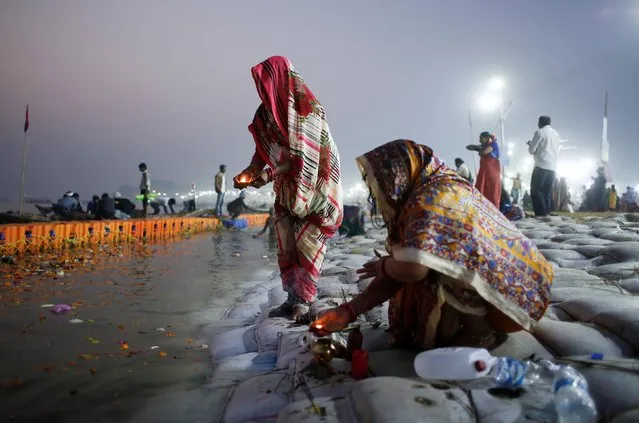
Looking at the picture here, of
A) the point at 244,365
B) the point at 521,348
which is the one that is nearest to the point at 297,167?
the point at 244,365

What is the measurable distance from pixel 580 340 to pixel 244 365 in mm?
1466

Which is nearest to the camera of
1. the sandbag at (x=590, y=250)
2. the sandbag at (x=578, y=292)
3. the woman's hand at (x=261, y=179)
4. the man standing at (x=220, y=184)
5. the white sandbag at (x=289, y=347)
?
the white sandbag at (x=289, y=347)

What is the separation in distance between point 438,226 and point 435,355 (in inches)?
17.4

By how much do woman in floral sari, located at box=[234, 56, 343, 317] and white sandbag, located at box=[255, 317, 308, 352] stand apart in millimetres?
128

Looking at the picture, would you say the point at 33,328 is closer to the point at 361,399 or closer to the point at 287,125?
the point at 287,125

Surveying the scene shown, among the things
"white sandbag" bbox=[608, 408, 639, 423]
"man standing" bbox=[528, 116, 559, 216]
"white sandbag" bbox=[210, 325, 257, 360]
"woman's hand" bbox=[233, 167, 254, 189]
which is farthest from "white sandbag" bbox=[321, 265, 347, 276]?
"man standing" bbox=[528, 116, 559, 216]

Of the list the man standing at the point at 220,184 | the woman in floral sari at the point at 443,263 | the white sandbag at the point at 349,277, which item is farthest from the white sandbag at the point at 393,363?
the man standing at the point at 220,184

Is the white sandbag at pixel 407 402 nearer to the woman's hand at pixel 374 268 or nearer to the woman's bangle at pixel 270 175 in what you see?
the woman's hand at pixel 374 268

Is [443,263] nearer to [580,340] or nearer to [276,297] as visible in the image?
[580,340]

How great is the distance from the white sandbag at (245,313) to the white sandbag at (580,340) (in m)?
1.85

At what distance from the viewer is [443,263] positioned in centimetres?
137

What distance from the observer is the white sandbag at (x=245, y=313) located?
2.86 meters

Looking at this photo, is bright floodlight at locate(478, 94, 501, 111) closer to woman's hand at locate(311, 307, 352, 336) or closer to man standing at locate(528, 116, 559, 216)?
man standing at locate(528, 116, 559, 216)

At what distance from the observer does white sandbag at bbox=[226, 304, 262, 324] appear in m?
2.86
